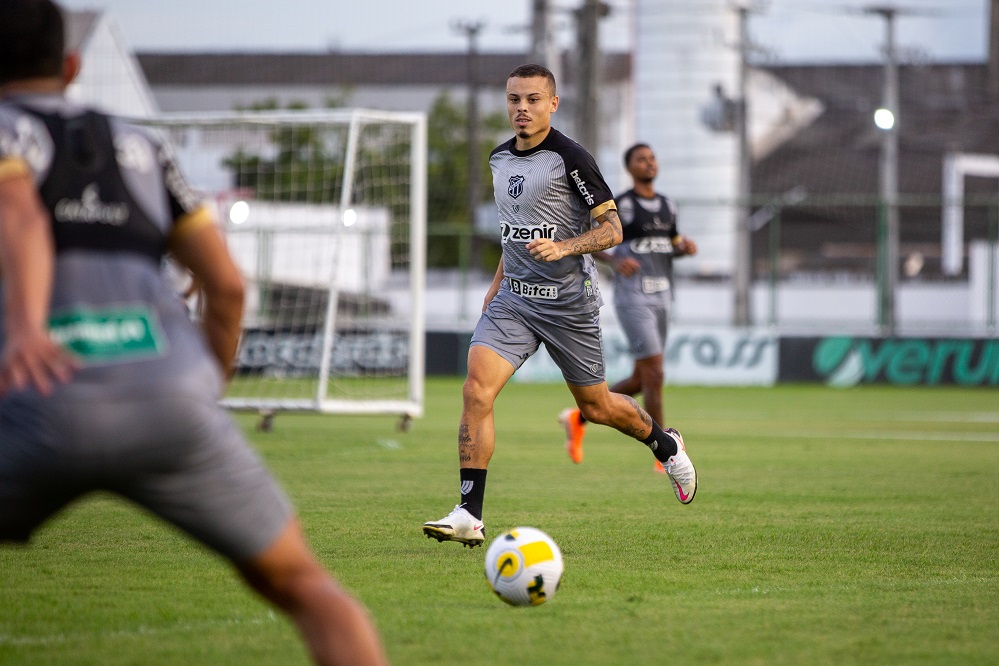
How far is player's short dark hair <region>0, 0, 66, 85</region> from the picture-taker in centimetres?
319

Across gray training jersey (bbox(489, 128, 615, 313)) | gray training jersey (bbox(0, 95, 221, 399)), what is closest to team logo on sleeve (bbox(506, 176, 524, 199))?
gray training jersey (bbox(489, 128, 615, 313))

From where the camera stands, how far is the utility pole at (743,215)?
31062 millimetres

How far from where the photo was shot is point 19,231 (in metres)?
2.98

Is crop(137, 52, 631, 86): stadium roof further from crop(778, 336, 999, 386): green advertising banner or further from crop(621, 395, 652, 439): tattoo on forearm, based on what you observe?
crop(621, 395, 652, 439): tattoo on forearm

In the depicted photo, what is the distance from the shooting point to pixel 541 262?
24.6 feet

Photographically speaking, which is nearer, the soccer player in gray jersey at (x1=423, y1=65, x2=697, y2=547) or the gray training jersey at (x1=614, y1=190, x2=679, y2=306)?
the soccer player in gray jersey at (x1=423, y1=65, x2=697, y2=547)

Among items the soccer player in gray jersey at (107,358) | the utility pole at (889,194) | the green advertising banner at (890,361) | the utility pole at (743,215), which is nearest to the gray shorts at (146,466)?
the soccer player in gray jersey at (107,358)

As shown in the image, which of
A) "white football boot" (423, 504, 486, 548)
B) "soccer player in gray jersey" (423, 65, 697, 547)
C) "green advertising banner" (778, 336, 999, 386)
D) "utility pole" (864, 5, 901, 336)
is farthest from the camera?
"utility pole" (864, 5, 901, 336)

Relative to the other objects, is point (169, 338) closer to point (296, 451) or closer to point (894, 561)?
point (894, 561)

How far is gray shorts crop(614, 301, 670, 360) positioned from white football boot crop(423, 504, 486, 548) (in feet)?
17.0

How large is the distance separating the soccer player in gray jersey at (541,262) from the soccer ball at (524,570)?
5.76 feet

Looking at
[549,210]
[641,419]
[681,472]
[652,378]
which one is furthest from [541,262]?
[652,378]

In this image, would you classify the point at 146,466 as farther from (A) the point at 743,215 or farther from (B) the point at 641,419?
(A) the point at 743,215

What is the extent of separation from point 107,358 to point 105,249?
0.92ft
